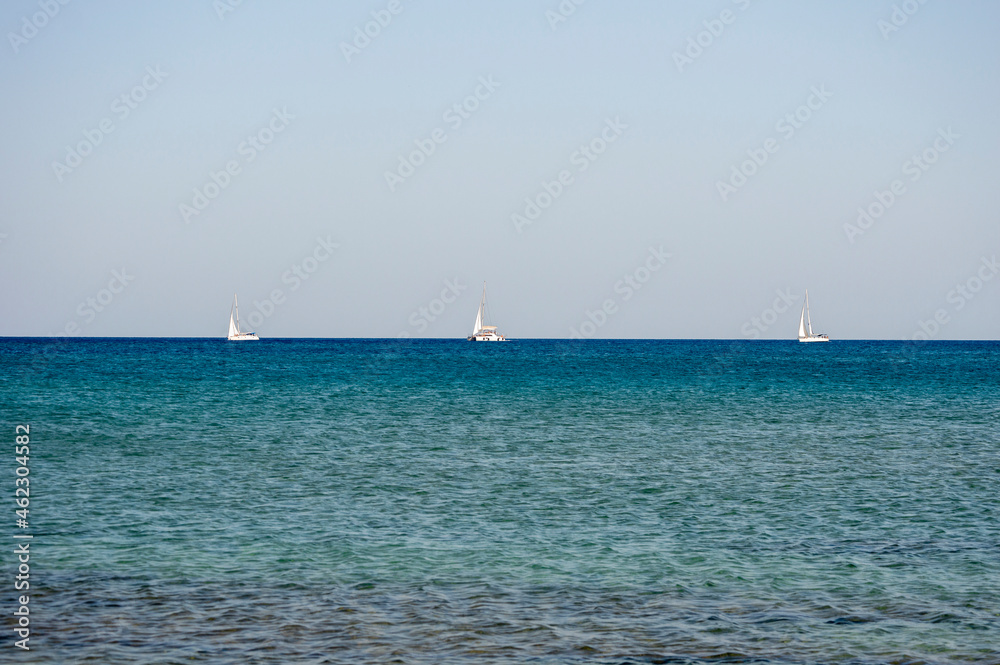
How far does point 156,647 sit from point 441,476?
50.5 ft

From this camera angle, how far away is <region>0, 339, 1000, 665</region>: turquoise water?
Answer: 1256 cm

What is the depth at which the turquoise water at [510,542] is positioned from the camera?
12.6m

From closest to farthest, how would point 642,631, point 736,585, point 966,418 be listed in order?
point 642,631, point 736,585, point 966,418

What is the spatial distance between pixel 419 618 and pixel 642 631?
9.97 feet

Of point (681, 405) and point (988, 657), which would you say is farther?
point (681, 405)

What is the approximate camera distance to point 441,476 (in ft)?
89.2

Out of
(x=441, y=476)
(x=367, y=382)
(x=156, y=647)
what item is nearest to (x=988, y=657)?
(x=156, y=647)

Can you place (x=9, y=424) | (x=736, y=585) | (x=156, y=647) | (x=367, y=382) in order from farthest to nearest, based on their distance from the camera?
(x=367, y=382) → (x=9, y=424) → (x=736, y=585) → (x=156, y=647)

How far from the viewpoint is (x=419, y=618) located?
44.0ft

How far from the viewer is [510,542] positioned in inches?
719

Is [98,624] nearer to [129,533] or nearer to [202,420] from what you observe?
[129,533]

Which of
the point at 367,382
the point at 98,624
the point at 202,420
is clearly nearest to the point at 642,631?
the point at 98,624

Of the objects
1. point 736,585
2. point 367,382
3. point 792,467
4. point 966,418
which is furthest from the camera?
point 367,382

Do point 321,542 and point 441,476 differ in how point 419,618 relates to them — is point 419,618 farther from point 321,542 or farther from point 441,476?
point 441,476
